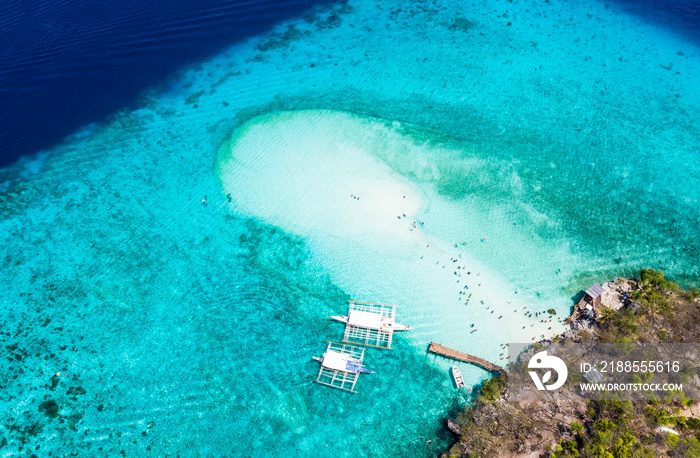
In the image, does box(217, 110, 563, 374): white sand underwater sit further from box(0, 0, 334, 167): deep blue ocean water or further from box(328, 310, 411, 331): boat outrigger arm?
box(0, 0, 334, 167): deep blue ocean water

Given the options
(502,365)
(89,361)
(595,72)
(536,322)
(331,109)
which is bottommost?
(89,361)

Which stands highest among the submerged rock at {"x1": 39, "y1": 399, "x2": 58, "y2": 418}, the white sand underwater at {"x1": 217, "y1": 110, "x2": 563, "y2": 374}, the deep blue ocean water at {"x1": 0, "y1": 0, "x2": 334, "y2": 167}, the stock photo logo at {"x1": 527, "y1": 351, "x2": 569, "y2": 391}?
the deep blue ocean water at {"x1": 0, "y1": 0, "x2": 334, "y2": 167}

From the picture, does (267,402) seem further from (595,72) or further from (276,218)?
(595,72)

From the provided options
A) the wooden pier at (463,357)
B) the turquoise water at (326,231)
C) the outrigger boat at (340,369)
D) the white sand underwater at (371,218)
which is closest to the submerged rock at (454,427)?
the turquoise water at (326,231)

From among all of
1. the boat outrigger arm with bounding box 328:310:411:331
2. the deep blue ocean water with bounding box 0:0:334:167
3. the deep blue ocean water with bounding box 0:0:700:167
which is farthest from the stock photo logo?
the deep blue ocean water with bounding box 0:0:334:167

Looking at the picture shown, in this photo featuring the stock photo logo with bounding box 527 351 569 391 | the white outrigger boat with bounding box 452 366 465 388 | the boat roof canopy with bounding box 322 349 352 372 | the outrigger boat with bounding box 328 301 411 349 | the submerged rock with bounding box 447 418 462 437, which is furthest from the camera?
the outrigger boat with bounding box 328 301 411 349

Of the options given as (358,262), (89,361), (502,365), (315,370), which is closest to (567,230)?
(502,365)

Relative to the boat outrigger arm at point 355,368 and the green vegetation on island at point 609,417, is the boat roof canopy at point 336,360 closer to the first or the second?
the boat outrigger arm at point 355,368
